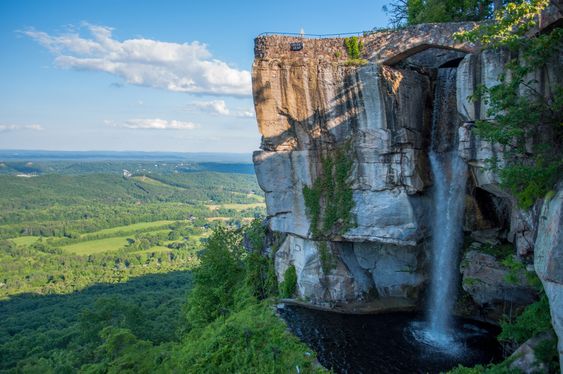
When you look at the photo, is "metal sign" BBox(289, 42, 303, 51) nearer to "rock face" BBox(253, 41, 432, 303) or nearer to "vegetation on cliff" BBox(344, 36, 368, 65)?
"rock face" BBox(253, 41, 432, 303)

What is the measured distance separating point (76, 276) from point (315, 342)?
7507 centimetres

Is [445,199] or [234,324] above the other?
[445,199]

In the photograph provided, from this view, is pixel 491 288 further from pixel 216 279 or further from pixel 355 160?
pixel 216 279

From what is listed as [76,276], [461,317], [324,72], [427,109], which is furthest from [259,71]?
[76,276]

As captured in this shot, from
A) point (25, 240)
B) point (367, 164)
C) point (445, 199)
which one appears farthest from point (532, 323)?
point (25, 240)

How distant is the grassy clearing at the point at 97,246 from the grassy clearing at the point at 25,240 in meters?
13.3

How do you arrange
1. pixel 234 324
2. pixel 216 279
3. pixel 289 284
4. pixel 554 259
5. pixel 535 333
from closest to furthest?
pixel 554 259
pixel 535 333
pixel 234 324
pixel 289 284
pixel 216 279

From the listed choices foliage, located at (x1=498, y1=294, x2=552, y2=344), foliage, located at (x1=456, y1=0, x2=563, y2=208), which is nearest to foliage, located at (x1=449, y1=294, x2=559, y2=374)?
foliage, located at (x1=498, y1=294, x2=552, y2=344)

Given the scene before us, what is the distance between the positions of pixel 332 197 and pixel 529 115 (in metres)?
10.7

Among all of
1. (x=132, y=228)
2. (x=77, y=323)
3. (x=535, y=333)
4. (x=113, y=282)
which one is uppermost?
(x=535, y=333)

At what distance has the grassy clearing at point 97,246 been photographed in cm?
10269

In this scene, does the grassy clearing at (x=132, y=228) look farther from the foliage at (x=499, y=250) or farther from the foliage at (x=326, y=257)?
the foliage at (x=499, y=250)

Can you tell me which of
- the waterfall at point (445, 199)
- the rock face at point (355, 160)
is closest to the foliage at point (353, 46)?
the rock face at point (355, 160)

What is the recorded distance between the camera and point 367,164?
20.2 m
